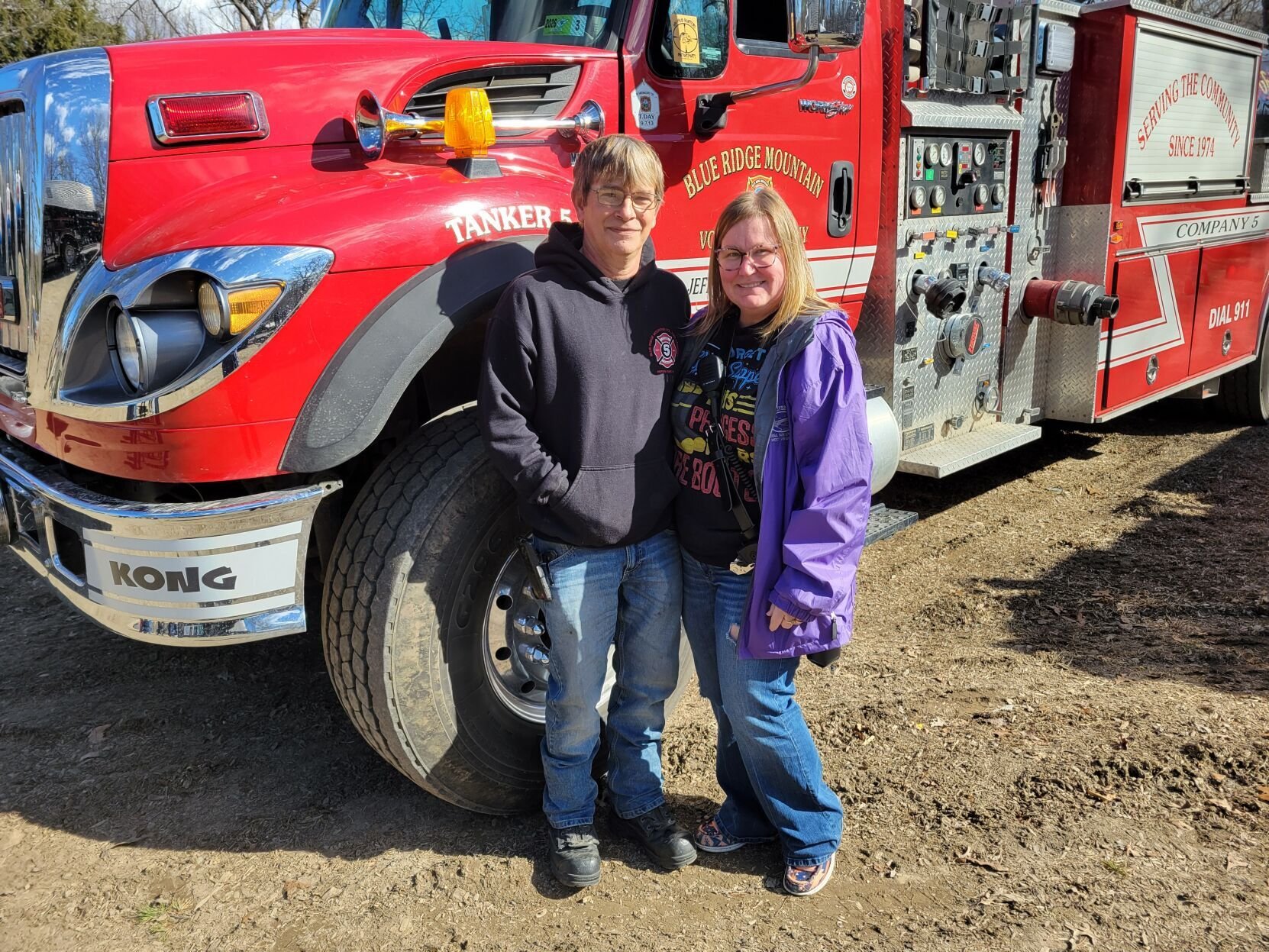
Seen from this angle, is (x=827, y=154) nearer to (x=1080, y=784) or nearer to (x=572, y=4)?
(x=572, y=4)

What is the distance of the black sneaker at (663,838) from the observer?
9.09 ft

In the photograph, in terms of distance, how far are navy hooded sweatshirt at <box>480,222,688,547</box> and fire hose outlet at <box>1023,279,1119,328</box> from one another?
10.6 feet

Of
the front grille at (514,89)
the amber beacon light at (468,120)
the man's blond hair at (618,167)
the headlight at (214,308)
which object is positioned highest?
the front grille at (514,89)

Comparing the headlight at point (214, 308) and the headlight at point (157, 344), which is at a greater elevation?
the headlight at point (214, 308)

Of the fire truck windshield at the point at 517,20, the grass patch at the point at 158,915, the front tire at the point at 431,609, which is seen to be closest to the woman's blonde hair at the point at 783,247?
A: the front tire at the point at 431,609

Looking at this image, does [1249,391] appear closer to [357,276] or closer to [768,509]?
[768,509]

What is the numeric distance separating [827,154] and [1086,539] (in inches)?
93.4

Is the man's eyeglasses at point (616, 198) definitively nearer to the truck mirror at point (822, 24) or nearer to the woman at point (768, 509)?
the woman at point (768, 509)

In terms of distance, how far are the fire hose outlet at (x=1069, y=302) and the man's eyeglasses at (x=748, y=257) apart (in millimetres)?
3224

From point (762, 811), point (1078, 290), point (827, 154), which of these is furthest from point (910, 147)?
point (762, 811)

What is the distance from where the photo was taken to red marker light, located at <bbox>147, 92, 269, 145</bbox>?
8.94 ft

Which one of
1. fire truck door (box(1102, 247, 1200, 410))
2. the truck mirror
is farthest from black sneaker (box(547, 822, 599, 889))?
fire truck door (box(1102, 247, 1200, 410))

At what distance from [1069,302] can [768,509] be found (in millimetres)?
3406

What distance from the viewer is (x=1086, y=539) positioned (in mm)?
5199
